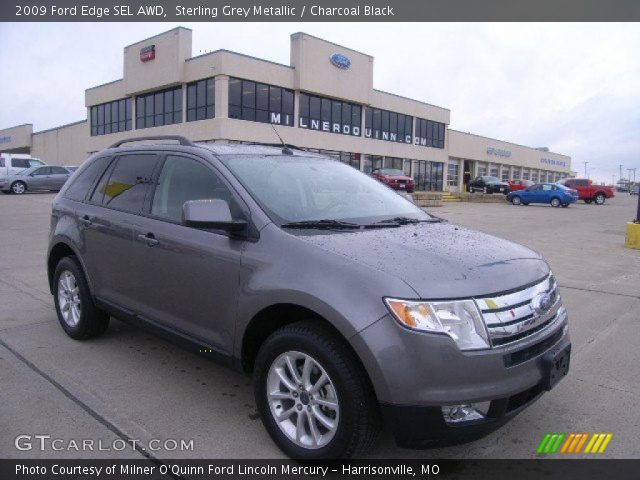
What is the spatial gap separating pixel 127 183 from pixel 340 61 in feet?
120

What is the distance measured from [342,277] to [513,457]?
4.81 ft

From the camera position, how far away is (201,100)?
34438 millimetres

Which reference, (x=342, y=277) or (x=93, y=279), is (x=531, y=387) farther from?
(x=93, y=279)

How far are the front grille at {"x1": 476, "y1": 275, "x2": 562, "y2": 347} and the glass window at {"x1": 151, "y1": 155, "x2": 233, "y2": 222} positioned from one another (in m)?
1.81

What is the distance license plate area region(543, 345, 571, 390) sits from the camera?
2.74 meters

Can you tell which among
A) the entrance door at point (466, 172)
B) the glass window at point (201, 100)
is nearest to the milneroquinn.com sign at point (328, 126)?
the glass window at point (201, 100)

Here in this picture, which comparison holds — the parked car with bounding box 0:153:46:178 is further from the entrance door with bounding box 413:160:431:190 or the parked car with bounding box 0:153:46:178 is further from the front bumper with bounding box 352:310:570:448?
the entrance door with bounding box 413:160:431:190

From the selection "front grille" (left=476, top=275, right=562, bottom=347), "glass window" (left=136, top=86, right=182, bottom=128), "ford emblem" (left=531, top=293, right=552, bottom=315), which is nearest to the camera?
"front grille" (left=476, top=275, right=562, bottom=347)

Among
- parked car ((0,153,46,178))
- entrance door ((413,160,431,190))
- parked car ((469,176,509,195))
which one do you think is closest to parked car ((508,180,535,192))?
parked car ((469,176,509,195))

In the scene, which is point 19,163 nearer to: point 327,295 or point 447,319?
point 327,295

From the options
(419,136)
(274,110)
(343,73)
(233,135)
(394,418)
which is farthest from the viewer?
(419,136)

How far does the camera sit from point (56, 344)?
4.64 meters

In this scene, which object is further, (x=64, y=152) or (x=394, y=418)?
(x=64, y=152)

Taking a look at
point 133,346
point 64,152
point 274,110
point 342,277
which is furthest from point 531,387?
point 64,152
